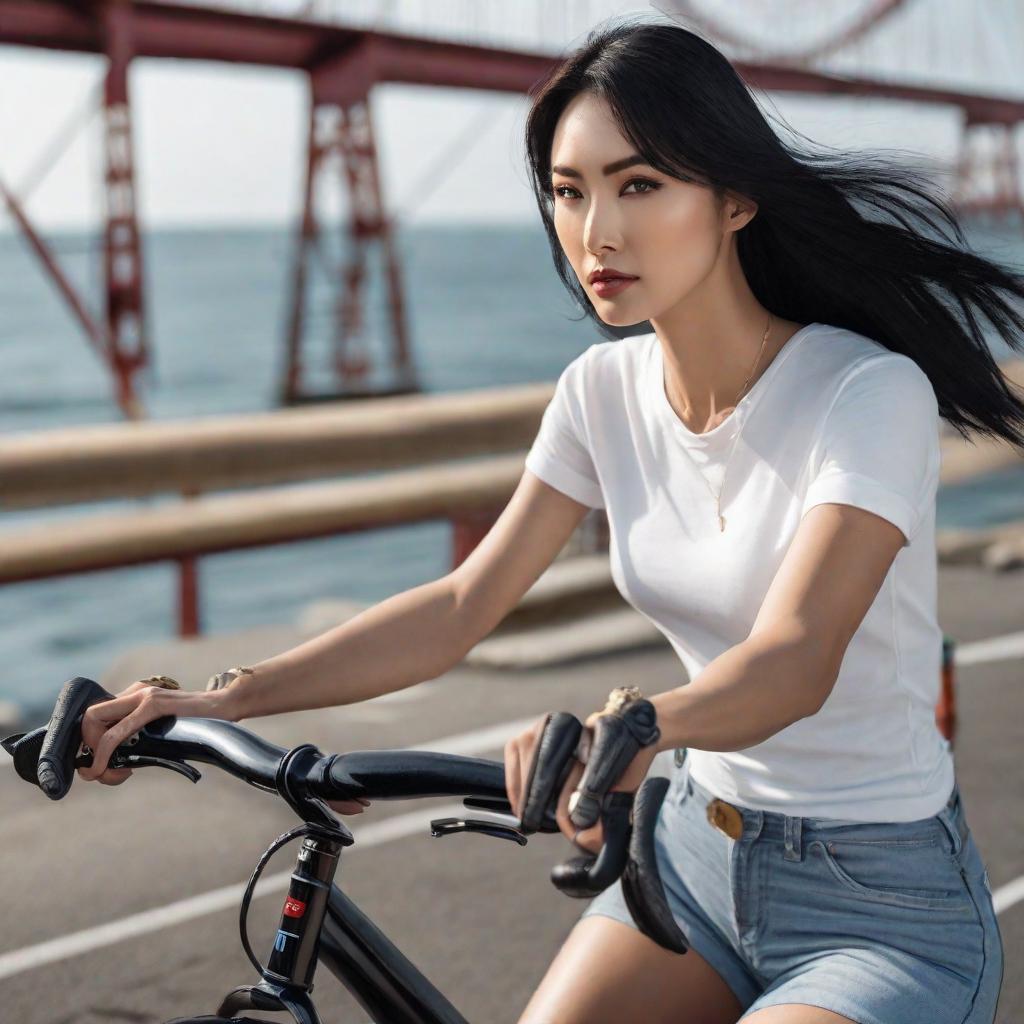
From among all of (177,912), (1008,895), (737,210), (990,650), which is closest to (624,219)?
(737,210)

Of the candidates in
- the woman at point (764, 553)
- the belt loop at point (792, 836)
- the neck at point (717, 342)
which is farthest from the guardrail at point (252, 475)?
the belt loop at point (792, 836)

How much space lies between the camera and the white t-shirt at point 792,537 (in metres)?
1.88

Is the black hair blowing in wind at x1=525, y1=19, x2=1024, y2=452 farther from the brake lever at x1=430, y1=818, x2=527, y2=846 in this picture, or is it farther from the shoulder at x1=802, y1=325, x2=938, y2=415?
the brake lever at x1=430, y1=818, x2=527, y2=846

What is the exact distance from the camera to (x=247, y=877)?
4133mm

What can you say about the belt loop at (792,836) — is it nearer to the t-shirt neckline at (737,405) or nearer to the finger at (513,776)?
the t-shirt neckline at (737,405)

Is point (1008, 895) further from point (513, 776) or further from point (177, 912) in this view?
point (513, 776)

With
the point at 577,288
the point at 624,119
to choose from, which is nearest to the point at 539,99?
the point at 624,119

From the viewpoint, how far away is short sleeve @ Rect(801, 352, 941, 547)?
1815 millimetres

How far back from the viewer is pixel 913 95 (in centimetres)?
3519

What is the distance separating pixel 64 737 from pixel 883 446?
99cm

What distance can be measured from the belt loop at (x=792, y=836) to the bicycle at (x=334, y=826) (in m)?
0.51

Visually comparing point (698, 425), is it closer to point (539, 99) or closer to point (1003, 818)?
point (539, 99)

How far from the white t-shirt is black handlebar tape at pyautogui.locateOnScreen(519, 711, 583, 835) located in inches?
25.6

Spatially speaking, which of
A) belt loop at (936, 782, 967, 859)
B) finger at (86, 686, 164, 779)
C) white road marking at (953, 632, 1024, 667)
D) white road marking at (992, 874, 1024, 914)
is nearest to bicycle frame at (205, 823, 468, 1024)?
finger at (86, 686, 164, 779)
